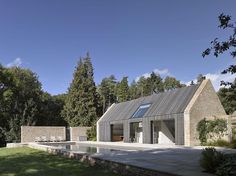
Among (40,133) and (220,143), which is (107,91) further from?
(220,143)

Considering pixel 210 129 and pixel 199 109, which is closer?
pixel 210 129

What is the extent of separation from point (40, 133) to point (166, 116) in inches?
719

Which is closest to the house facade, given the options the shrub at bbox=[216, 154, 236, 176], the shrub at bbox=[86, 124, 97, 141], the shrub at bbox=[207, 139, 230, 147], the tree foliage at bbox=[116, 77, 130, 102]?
the shrub at bbox=[207, 139, 230, 147]

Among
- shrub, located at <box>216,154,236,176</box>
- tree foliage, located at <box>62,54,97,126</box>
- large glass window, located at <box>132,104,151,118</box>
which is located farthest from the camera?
tree foliage, located at <box>62,54,97,126</box>

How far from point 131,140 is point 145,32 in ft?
36.1

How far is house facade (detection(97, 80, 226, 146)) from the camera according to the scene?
25.6 meters

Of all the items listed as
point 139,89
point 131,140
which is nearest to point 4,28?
point 131,140

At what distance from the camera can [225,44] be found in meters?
6.36

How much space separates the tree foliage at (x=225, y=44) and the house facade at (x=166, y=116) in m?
19.3

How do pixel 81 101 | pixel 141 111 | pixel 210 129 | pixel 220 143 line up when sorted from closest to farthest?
pixel 220 143, pixel 210 129, pixel 141 111, pixel 81 101

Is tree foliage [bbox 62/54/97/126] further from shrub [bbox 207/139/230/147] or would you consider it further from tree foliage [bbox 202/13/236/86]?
tree foliage [bbox 202/13/236/86]

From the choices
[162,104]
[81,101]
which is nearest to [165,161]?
[162,104]

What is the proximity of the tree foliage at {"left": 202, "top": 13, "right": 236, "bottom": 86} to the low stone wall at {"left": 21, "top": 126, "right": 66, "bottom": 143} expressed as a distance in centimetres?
3485

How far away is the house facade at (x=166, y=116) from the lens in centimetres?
2558
